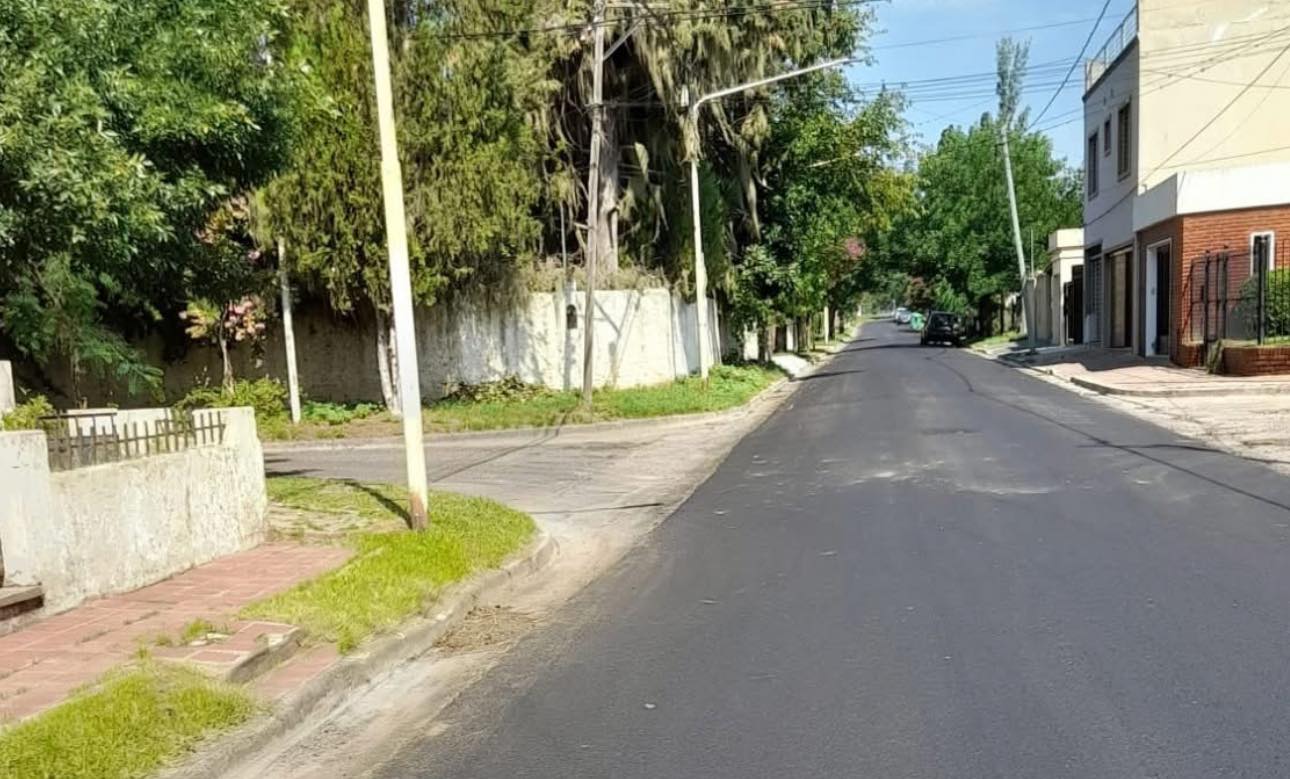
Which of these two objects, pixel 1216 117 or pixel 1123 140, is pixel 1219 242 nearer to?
pixel 1216 117

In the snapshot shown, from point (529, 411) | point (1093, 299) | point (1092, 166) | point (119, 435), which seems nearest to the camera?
point (119, 435)

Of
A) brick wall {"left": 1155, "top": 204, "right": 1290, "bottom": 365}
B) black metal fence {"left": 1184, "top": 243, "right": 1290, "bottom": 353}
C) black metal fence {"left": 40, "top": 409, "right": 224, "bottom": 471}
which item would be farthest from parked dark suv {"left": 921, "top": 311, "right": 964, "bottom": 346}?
black metal fence {"left": 40, "top": 409, "right": 224, "bottom": 471}

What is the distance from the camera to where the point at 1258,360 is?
18.7 m

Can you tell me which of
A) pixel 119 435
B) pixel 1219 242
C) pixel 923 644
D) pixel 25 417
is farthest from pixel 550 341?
pixel 923 644

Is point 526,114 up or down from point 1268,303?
up

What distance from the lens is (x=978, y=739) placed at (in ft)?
13.5

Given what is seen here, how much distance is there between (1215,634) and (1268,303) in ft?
57.4

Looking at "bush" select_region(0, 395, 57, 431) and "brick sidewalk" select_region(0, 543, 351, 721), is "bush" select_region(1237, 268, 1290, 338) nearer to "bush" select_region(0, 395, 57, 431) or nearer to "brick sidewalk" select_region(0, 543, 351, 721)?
"brick sidewalk" select_region(0, 543, 351, 721)

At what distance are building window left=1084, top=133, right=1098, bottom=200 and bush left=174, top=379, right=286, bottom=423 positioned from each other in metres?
26.0

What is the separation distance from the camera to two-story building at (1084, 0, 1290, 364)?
21609mm

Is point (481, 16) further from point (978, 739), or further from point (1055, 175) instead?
point (1055, 175)

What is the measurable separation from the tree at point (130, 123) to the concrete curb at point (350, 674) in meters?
3.62

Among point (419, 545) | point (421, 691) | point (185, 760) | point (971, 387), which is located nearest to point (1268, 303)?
point (971, 387)

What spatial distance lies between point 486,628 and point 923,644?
2.66m
